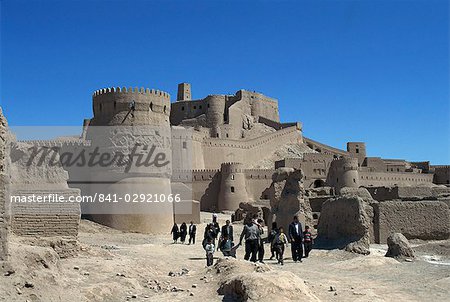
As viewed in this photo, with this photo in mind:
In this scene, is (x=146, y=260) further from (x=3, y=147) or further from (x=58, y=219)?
(x=3, y=147)

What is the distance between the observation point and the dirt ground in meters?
6.68

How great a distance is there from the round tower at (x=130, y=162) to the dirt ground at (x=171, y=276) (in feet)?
21.6

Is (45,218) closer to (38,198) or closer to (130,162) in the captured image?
(38,198)

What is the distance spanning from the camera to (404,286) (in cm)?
853

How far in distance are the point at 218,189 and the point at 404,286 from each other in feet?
106

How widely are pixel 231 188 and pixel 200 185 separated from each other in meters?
2.56

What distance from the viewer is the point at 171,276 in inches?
369

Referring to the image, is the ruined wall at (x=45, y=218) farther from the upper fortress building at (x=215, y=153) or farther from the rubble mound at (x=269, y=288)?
the upper fortress building at (x=215, y=153)

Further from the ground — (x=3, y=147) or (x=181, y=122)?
(x=181, y=122)

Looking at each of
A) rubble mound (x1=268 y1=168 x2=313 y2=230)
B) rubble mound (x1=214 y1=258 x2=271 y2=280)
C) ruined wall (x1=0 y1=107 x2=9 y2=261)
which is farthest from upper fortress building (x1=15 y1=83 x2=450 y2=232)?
ruined wall (x1=0 y1=107 x2=9 y2=261)

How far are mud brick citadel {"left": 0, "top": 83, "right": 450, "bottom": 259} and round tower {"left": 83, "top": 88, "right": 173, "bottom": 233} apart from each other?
35 mm

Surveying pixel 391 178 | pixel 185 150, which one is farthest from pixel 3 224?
pixel 391 178

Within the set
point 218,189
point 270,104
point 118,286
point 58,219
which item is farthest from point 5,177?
point 270,104

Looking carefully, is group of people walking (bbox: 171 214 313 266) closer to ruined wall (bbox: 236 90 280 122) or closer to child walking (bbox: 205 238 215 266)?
child walking (bbox: 205 238 215 266)
